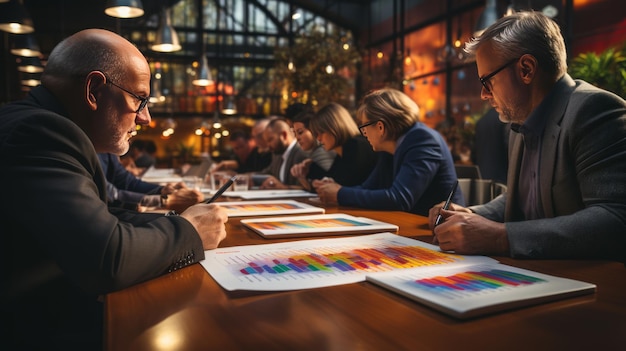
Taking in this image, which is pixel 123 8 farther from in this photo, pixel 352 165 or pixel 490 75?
pixel 490 75

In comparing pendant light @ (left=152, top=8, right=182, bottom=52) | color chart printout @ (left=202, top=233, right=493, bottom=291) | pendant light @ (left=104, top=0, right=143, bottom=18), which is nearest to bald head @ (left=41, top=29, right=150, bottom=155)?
color chart printout @ (left=202, top=233, right=493, bottom=291)

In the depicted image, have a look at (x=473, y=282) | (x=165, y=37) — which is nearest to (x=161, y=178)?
(x=165, y=37)

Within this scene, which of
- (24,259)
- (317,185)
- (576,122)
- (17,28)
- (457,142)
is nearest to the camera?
(24,259)

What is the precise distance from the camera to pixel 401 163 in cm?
269

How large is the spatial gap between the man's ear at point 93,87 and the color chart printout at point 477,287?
90 centimetres

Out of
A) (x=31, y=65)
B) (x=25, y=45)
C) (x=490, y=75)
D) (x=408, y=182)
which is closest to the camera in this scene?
(x=490, y=75)

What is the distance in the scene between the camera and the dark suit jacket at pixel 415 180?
245 centimetres

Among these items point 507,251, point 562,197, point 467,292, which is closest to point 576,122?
point 562,197

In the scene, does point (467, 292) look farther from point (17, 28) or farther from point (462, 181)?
point (17, 28)

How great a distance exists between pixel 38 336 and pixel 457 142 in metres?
10.5

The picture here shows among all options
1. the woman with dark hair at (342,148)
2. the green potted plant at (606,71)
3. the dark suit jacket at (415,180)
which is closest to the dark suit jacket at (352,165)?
the woman with dark hair at (342,148)

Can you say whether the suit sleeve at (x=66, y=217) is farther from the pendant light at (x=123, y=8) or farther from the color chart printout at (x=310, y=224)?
the pendant light at (x=123, y=8)

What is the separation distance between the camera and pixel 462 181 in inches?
107

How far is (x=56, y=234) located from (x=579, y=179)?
1376mm
